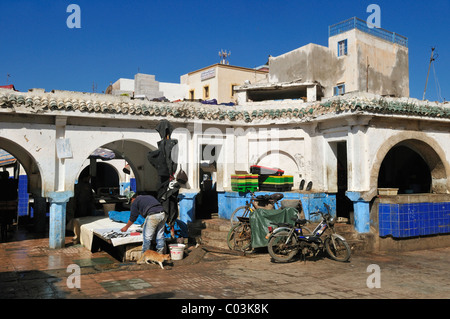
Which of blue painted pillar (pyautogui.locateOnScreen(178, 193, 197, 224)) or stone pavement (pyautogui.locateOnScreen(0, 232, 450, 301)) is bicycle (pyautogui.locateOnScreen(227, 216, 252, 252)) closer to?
stone pavement (pyautogui.locateOnScreen(0, 232, 450, 301))

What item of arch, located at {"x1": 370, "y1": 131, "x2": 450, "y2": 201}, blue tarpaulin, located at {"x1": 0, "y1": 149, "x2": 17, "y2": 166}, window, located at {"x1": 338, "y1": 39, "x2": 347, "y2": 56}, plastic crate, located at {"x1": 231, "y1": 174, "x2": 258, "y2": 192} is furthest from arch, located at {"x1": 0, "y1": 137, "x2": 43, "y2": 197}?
window, located at {"x1": 338, "y1": 39, "x2": 347, "y2": 56}

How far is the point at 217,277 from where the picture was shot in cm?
755

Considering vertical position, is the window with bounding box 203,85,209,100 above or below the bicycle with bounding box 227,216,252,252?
→ above

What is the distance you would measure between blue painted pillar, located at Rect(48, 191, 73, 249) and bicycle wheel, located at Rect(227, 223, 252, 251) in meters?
4.67

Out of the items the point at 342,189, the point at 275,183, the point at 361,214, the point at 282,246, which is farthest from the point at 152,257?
the point at 342,189

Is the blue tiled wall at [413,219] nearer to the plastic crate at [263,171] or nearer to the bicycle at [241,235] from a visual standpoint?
the plastic crate at [263,171]

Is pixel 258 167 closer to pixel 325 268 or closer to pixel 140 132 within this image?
pixel 140 132

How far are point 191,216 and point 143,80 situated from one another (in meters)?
16.8

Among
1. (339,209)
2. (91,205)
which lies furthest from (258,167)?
(91,205)

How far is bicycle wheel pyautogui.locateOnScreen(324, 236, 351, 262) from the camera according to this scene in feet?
30.5

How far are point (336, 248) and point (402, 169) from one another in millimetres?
8477

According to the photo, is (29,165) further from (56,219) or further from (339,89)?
(339,89)

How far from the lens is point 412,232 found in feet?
38.1

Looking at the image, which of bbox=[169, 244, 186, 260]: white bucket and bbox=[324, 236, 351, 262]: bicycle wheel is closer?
bbox=[169, 244, 186, 260]: white bucket
